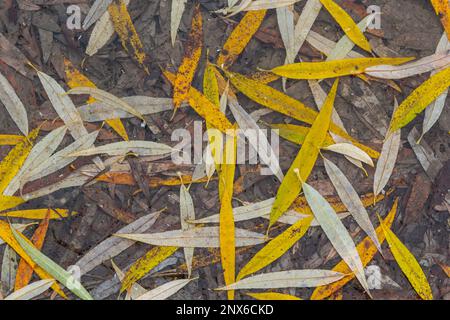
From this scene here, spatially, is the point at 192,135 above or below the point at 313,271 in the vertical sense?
above

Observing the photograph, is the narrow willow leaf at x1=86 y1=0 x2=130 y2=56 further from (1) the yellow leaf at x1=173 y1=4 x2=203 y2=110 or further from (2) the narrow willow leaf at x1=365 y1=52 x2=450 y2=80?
(2) the narrow willow leaf at x1=365 y1=52 x2=450 y2=80

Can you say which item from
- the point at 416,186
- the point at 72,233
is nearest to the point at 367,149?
the point at 416,186

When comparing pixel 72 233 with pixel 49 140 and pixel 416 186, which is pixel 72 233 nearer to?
pixel 49 140

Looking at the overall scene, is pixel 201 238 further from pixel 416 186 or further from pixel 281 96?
pixel 416 186

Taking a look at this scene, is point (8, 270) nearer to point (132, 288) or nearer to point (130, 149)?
point (132, 288)

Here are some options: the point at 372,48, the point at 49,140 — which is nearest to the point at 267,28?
the point at 372,48

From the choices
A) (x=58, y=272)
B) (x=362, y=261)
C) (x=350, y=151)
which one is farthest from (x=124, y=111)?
(x=362, y=261)
